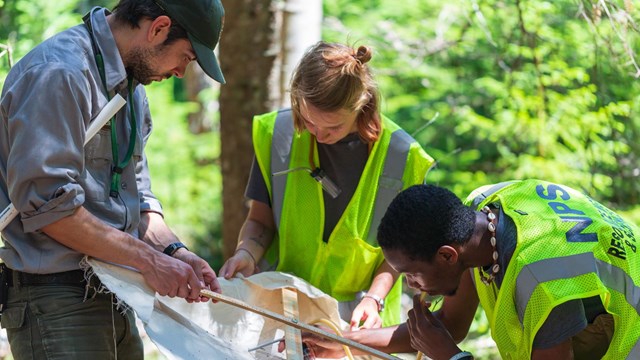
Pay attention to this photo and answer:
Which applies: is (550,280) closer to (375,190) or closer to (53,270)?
(375,190)

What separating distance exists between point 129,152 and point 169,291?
49 centimetres

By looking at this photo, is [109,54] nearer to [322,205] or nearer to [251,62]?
[322,205]

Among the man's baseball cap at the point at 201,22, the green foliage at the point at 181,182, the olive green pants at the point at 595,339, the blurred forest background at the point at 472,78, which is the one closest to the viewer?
the olive green pants at the point at 595,339

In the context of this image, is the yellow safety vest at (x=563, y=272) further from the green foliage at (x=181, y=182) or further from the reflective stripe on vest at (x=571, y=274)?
the green foliage at (x=181, y=182)

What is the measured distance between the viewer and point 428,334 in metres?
2.92

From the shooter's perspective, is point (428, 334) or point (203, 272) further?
point (203, 272)

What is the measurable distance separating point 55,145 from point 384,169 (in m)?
1.37

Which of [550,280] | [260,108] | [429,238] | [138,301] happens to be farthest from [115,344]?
[260,108]

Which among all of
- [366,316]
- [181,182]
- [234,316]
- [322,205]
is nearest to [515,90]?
[322,205]

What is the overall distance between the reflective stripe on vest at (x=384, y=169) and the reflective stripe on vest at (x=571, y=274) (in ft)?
3.05

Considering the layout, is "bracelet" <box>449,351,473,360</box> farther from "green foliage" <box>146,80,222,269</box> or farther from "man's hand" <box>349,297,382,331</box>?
"green foliage" <box>146,80,222,269</box>

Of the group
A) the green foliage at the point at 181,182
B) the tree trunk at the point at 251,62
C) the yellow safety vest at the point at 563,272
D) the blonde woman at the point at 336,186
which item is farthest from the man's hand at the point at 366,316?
the green foliage at the point at 181,182

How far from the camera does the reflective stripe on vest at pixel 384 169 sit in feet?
11.2

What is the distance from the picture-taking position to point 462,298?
3.09m
